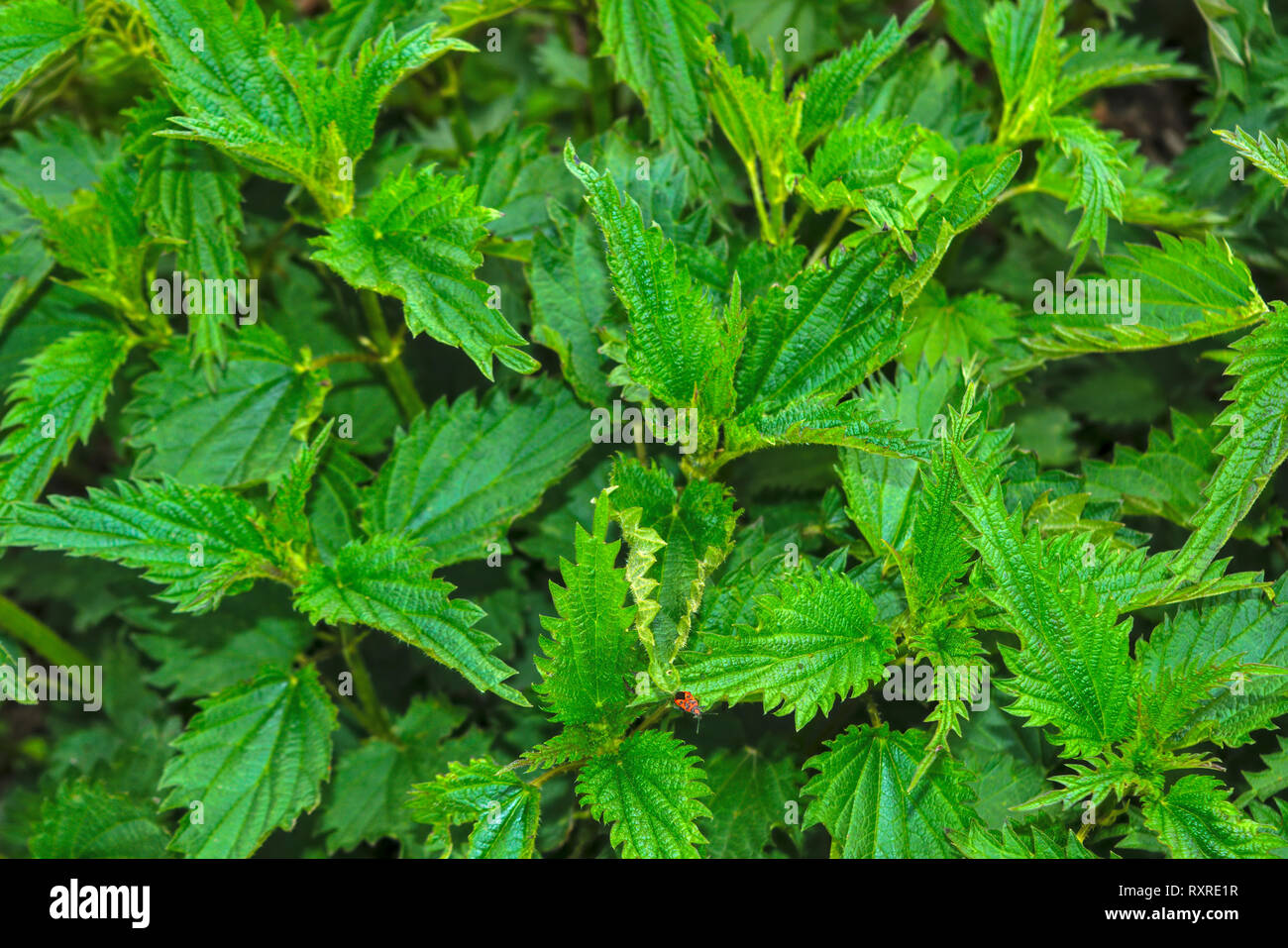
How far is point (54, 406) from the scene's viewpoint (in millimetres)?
2275

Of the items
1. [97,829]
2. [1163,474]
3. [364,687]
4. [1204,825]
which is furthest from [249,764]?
[1163,474]

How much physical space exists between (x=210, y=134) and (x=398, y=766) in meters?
1.46

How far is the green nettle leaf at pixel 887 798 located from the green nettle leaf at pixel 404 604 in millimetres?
604

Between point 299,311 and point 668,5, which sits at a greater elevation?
point 668,5

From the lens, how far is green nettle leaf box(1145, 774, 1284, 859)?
174 cm

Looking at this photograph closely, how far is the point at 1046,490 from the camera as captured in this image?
85.5 inches

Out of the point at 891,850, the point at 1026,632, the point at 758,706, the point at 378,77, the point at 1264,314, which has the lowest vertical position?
the point at 891,850

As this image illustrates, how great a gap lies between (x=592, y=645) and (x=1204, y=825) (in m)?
1.08

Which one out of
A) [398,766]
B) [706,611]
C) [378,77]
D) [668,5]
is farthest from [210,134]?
[398,766]

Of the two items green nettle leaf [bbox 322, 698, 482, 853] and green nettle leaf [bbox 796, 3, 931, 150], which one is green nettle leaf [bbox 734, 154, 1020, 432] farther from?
green nettle leaf [bbox 322, 698, 482, 853]

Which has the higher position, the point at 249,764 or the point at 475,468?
the point at 475,468

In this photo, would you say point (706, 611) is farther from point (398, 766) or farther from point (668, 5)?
point (668, 5)

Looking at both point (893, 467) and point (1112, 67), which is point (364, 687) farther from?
point (1112, 67)

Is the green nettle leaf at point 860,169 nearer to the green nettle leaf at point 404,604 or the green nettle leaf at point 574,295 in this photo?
the green nettle leaf at point 574,295
